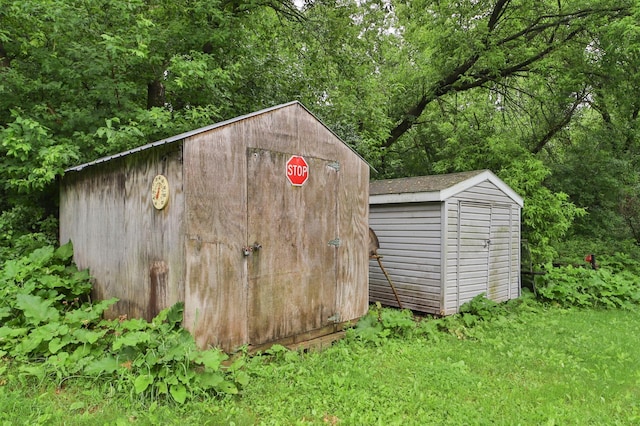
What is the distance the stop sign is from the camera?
13.7 feet

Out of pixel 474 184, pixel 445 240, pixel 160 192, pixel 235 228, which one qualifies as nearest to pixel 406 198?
pixel 445 240

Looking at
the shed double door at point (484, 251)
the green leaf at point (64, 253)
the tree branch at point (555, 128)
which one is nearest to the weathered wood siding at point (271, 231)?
the shed double door at point (484, 251)

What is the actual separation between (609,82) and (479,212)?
19.5 ft

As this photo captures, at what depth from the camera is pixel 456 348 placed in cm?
461

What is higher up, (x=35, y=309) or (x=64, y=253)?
(x=64, y=253)

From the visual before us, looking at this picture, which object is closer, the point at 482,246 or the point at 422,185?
the point at 422,185

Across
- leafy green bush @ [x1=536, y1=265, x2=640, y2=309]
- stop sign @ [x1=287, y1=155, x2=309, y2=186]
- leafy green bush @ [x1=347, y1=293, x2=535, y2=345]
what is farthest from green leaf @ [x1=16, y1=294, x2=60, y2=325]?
leafy green bush @ [x1=536, y1=265, x2=640, y2=309]

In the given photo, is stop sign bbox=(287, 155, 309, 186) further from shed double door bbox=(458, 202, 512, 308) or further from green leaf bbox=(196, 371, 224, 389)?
shed double door bbox=(458, 202, 512, 308)

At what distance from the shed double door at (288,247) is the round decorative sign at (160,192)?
0.78 m

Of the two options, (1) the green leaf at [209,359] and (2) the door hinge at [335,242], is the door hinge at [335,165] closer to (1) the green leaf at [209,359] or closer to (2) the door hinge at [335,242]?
(2) the door hinge at [335,242]

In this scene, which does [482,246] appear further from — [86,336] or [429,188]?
[86,336]

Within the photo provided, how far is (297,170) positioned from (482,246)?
400cm

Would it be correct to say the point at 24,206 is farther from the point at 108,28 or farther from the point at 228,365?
the point at 228,365

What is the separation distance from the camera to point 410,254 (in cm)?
639
